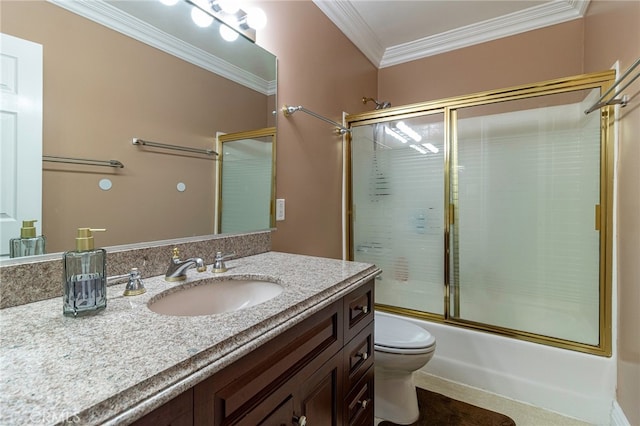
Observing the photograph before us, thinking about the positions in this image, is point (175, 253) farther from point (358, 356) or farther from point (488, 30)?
point (488, 30)

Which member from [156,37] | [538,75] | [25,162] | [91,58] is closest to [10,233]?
[25,162]

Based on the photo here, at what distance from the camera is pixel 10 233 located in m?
0.74

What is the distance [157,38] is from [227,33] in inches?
13.7

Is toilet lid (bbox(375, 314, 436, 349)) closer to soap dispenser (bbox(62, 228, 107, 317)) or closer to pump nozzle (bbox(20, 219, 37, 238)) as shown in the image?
soap dispenser (bbox(62, 228, 107, 317))

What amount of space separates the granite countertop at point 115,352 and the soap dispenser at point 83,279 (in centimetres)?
3

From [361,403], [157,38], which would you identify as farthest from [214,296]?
[157,38]

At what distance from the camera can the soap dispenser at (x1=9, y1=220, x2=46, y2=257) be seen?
748 millimetres

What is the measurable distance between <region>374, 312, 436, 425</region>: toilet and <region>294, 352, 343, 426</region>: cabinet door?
0.61 metres

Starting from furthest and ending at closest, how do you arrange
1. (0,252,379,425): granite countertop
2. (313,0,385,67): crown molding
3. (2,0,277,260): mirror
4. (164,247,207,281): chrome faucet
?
(313,0,385,67): crown molding < (164,247,207,281): chrome faucet < (2,0,277,260): mirror < (0,252,379,425): granite countertop

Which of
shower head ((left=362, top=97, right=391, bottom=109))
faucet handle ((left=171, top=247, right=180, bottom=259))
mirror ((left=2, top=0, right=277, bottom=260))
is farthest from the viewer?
shower head ((left=362, top=97, right=391, bottom=109))

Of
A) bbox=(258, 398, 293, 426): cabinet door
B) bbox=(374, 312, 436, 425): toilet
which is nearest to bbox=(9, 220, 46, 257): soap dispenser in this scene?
bbox=(258, 398, 293, 426): cabinet door

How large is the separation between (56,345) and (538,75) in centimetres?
298

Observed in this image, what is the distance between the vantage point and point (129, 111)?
3.14ft

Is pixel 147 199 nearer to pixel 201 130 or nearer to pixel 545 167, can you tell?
pixel 201 130
